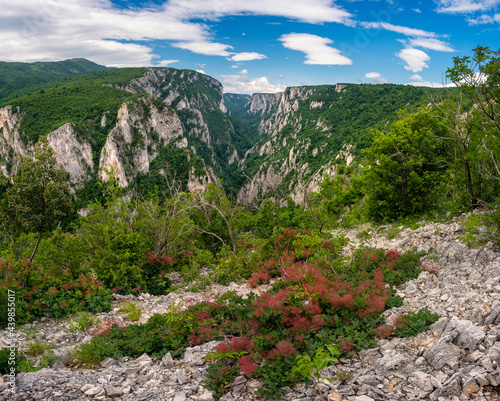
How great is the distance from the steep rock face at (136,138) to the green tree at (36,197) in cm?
8594

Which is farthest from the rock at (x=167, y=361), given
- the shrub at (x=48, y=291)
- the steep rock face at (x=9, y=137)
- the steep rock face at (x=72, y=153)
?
the steep rock face at (x=9, y=137)

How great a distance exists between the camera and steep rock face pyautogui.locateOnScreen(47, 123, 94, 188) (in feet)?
289

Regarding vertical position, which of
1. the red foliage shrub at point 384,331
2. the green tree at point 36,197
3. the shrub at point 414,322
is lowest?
the red foliage shrub at point 384,331

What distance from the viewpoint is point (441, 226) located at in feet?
28.0

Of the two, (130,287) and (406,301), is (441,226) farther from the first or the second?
(130,287)

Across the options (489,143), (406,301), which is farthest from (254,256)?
(489,143)

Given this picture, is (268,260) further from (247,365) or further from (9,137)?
(9,137)

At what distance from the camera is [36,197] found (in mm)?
8492

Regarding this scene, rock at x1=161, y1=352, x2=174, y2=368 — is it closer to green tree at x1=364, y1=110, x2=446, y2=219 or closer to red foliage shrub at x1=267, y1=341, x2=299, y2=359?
red foliage shrub at x1=267, y1=341, x2=299, y2=359

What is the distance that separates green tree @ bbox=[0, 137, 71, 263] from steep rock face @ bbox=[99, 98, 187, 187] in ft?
282

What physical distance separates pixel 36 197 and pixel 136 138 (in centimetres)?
10639

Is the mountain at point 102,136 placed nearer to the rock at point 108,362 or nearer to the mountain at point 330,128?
the mountain at point 330,128

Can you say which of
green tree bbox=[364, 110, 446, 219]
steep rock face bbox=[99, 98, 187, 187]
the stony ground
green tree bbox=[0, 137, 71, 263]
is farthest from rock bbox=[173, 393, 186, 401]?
steep rock face bbox=[99, 98, 187, 187]

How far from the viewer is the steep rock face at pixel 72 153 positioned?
87.9 metres
